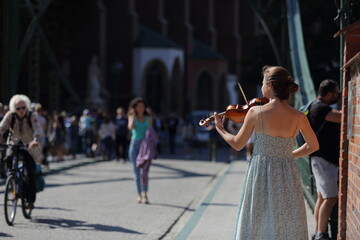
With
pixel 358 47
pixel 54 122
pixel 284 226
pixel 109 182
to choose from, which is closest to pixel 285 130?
pixel 284 226

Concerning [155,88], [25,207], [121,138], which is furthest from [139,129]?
[155,88]

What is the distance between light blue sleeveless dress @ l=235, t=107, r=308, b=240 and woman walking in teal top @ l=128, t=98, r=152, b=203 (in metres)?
7.52

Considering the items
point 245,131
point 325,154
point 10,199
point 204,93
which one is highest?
point 204,93

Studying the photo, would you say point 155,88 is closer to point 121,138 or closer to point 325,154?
point 121,138

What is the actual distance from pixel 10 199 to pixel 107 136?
17765mm

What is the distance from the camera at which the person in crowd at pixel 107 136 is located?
28.5 m

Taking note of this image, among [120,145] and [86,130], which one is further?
[86,130]

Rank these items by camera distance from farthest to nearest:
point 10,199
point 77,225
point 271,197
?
point 10,199
point 77,225
point 271,197

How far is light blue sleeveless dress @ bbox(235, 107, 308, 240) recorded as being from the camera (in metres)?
5.92

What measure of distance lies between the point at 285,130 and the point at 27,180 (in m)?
5.77

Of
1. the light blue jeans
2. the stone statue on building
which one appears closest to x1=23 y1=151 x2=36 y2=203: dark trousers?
the light blue jeans

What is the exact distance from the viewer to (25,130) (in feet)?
36.9

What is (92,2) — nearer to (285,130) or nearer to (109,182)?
(109,182)

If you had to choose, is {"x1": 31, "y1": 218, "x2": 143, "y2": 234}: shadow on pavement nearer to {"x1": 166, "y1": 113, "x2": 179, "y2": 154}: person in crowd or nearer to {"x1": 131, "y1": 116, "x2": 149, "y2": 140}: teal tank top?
{"x1": 131, "y1": 116, "x2": 149, "y2": 140}: teal tank top
